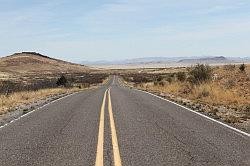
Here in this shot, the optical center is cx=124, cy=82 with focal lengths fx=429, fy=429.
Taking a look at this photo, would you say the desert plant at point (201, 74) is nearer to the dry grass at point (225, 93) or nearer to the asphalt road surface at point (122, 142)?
the dry grass at point (225, 93)

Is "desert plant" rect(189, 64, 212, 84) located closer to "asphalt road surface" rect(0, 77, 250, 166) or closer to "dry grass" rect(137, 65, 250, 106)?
"dry grass" rect(137, 65, 250, 106)

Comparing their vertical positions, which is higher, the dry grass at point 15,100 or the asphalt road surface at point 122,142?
the asphalt road surface at point 122,142

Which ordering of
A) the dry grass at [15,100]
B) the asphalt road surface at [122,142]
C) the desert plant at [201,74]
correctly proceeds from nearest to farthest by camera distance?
the asphalt road surface at [122,142]
the dry grass at [15,100]
the desert plant at [201,74]

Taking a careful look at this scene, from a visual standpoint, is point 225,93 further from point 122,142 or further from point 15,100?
point 122,142

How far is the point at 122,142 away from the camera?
10078 millimetres

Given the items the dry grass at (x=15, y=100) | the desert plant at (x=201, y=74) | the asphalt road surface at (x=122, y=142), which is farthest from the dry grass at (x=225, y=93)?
the dry grass at (x=15, y=100)

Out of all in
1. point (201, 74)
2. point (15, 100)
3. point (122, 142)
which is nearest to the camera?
point (122, 142)

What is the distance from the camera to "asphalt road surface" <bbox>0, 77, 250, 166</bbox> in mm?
8148

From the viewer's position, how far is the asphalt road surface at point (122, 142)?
8.15m

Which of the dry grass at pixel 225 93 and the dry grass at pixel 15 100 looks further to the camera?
the dry grass at pixel 15 100

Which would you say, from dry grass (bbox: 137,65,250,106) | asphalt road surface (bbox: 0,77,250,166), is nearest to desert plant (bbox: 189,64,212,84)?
dry grass (bbox: 137,65,250,106)

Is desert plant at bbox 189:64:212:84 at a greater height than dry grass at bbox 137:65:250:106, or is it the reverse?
desert plant at bbox 189:64:212:84

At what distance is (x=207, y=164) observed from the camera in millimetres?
7734

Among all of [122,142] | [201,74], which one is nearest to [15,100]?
[201,74]
